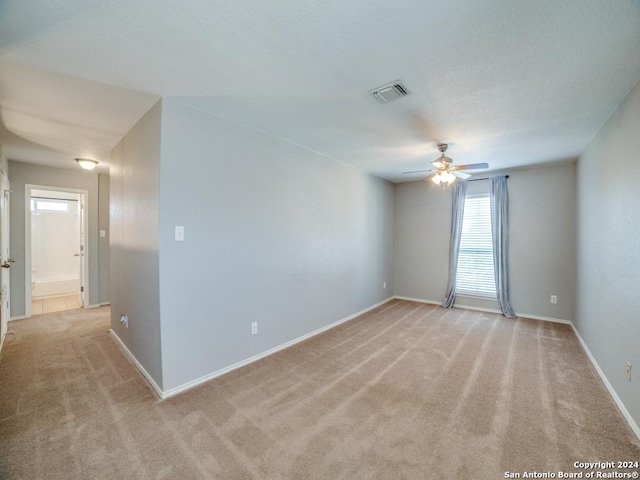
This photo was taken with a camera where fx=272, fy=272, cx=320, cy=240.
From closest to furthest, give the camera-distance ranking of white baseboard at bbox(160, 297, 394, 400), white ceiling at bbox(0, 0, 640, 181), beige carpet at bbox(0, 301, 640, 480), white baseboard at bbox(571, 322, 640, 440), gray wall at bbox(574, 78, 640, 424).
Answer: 1. white ceiling at bbox(0, 0, 640, 181)
2. beige carpet at bbox(0, 301, 640, 480)
3. white baseboard at bbox(571, 322, 640, 440)
4. gray wall at bbox(574, 78, 640, 424)
5. white baseboard at bbox(160, 297, 394, 400)

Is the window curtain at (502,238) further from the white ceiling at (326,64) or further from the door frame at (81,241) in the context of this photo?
the door frame at (81,241)

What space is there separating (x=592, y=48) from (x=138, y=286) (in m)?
3.90

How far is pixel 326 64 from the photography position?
178cm

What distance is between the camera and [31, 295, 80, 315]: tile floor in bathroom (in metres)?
4.81

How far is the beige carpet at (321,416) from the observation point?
161 centimetres

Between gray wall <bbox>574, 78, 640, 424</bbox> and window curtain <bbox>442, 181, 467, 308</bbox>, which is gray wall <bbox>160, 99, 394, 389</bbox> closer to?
window curtain <bbox>442, 181, 467, 308</bbox>

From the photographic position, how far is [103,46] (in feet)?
5.35

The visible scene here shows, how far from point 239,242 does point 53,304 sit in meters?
5.14

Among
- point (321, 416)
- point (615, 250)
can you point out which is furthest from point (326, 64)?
point (615, 250)

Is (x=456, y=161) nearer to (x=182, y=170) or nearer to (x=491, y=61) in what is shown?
(x=491, y=61)

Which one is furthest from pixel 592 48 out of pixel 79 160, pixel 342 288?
pixel 79 160

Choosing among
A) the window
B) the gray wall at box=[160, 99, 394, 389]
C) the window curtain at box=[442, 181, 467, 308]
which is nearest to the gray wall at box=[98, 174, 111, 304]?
the gray wall at box=[160, 99, 394, 389]

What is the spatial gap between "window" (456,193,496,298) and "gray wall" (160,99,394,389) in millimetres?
2455

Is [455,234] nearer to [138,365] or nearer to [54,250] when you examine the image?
[138,365]
